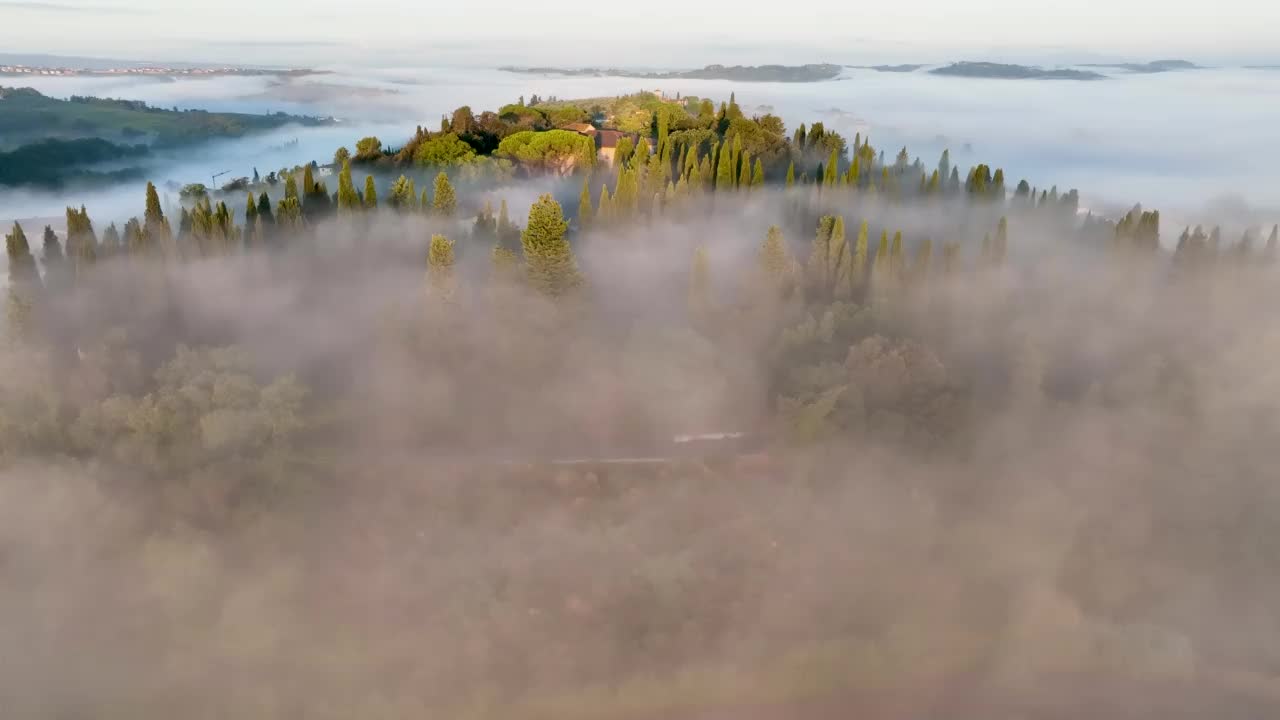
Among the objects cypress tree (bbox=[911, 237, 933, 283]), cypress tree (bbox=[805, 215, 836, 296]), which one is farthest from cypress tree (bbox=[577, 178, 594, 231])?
cypress tree (bbox=[911, 237, 933, 283])

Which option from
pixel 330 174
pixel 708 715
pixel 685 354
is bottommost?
pixel 708 715

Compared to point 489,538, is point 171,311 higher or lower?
higher

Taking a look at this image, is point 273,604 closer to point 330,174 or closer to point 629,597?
point 629,597

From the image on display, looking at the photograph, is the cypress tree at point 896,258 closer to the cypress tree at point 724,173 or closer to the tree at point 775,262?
the tree at point 775,262

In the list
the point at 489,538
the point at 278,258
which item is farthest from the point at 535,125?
the point at 489,538

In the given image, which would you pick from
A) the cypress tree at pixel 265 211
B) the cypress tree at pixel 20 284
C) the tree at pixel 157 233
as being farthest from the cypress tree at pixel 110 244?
the cypress tree at pixel 265 211

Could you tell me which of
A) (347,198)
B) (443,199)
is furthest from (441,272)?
(347,198)
